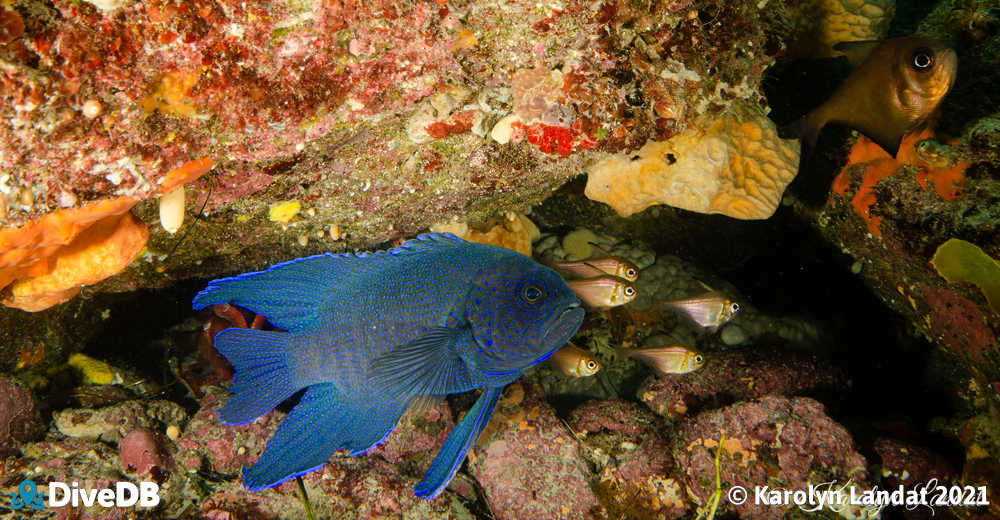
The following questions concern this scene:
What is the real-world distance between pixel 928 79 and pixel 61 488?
6132 mm

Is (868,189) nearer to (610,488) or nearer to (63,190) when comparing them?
(610,488)

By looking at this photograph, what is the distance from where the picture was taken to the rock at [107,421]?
3443 millimetres

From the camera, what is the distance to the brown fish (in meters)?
2.80

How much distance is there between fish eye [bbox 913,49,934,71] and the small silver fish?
7.10 feet

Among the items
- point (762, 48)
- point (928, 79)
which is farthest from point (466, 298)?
point (928, 79)

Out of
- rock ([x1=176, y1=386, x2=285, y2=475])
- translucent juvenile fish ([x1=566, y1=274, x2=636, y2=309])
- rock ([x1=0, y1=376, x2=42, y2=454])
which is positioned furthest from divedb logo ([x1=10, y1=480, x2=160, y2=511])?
translucent juvenile fish ([x1=566, y1=274, x2=636, y2=309])

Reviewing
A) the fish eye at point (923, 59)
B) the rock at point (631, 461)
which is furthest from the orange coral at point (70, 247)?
the fish eye at point (923, 59)

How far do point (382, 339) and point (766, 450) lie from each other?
2.71 meters

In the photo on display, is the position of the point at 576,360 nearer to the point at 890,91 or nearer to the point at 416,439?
the point at 416,439

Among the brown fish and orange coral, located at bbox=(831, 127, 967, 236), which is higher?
the brown fish

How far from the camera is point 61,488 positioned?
2.89 m

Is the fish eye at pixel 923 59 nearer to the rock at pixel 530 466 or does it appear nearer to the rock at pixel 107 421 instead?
the rock at pixel 530 466

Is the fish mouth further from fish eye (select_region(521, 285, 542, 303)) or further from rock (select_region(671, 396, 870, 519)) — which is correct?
rock (select_region(671, 396, 870, 519))

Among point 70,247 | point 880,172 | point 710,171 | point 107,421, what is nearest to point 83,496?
point 107,421
